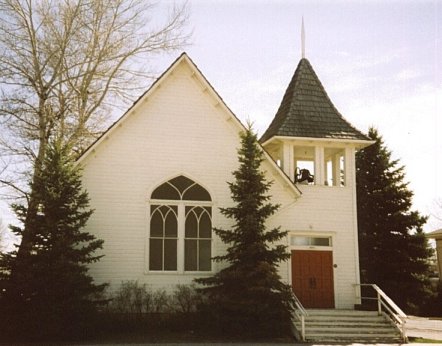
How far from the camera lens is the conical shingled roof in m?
21.2

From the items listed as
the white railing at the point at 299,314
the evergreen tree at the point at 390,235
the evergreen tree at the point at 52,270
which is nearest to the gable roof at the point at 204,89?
the evergreen tree at the point at 52,270

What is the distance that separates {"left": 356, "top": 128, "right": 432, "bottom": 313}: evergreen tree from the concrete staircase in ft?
31.7

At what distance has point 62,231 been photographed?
16.1 meters

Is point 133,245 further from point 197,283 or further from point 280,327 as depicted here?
point 280,327

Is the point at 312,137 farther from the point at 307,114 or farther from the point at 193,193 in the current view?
the point at 193,193

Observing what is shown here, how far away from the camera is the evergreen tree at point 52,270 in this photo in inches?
602

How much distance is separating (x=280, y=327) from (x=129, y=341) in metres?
4.69

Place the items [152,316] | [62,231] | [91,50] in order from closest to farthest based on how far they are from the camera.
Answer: [62,231], [152,316], [91,50]

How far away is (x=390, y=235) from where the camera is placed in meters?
28.2

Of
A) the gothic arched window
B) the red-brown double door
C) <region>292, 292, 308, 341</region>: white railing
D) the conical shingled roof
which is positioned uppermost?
the conical shingled roof

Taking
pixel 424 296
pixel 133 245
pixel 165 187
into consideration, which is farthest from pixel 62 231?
pixel 424 296

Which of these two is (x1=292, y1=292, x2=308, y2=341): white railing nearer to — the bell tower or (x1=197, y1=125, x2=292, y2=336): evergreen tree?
(x1=197, y1=125, x2=292, y2=336): evergreen tree

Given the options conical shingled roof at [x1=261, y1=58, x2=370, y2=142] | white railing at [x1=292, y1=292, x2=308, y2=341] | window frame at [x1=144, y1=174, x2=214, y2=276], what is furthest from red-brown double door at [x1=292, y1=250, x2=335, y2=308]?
conical shingled roof at [x1=261, y1=58, x2=370, y2=142]

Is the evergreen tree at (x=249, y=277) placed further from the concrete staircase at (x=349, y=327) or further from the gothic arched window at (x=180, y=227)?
the gothic arched window at (x=180, y=227)
